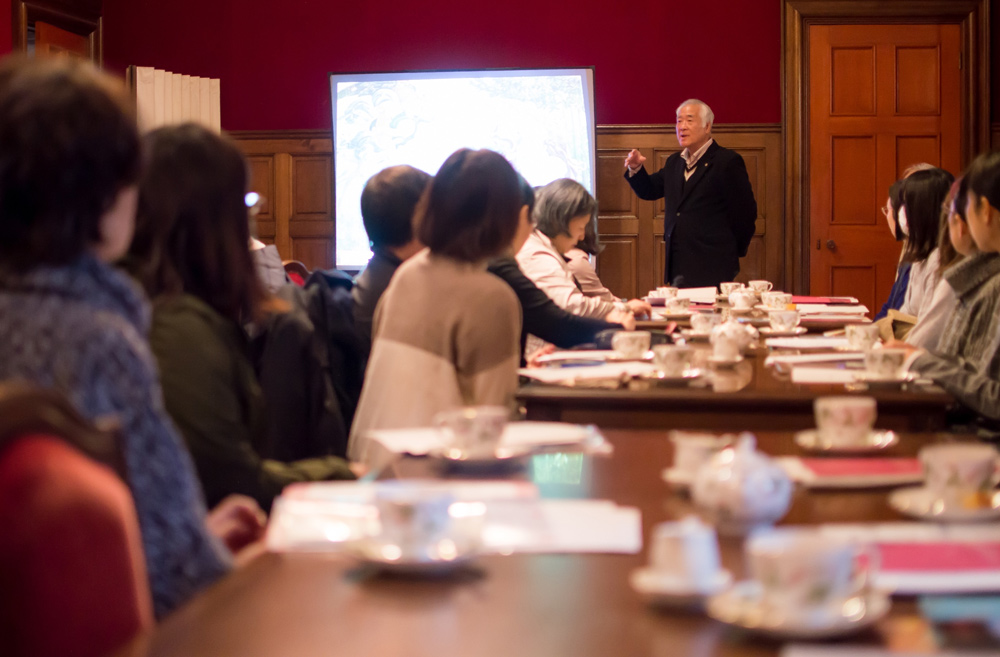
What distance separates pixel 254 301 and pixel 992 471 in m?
1.11

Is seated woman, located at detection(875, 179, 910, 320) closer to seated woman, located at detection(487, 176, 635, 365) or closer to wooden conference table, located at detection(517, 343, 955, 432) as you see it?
seated woman, located at detection(487, 176, 635, 365)

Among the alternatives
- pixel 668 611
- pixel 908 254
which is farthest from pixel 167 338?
pixel 908 254

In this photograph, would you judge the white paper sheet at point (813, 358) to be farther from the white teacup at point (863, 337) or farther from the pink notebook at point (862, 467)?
the pink notebook at point (862, 467)

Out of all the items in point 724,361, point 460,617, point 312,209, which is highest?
point 312,209

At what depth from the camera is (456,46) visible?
303 inches

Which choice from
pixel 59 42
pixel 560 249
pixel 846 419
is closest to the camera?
pixel 846 419

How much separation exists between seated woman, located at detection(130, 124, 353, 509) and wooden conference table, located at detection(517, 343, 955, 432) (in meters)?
0.70

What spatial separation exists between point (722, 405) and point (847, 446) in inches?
22.1

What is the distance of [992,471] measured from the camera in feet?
4.35

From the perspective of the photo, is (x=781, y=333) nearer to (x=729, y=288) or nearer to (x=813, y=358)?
(x=813, y=358)

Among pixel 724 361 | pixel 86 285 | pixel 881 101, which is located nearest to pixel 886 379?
pixel 724 361

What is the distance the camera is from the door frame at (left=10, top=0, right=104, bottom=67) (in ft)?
22.3

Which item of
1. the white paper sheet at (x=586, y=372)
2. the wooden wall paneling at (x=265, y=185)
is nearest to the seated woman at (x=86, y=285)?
the white paper sheet at (x=586, y=372)

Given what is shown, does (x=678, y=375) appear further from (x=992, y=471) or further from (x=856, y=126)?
(x=856, y=126)
